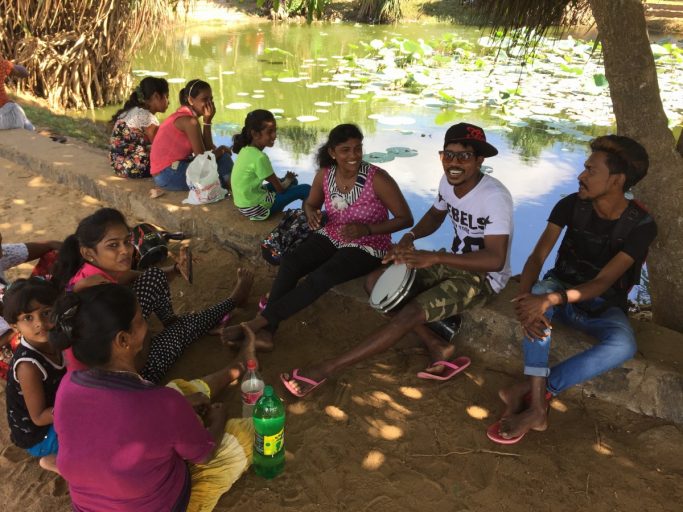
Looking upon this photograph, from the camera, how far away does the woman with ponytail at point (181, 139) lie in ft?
13.4

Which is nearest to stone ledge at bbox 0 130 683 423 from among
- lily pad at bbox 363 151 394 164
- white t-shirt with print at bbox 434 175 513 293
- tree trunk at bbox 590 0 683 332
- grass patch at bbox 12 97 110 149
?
white t-shirt with print at bbox 434 175 513 293

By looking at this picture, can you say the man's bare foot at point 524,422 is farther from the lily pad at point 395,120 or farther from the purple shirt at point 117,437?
the lily pad at point 395,120

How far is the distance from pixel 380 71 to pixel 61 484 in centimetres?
1071

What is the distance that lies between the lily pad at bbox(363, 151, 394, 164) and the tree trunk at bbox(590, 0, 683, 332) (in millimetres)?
3448

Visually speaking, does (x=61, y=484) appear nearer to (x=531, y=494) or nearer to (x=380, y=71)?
(x=531, y=494)

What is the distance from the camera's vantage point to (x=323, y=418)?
7.63 feet

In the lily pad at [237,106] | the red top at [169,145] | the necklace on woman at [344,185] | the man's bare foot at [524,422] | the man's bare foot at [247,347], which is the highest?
the necklace on woman at [344,185]

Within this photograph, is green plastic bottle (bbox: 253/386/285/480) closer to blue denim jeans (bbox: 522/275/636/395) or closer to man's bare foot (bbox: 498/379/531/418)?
man's bare foot (bbox: 498/379/531/418)

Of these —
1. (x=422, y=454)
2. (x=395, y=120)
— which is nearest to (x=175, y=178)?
(x=422, y=454)

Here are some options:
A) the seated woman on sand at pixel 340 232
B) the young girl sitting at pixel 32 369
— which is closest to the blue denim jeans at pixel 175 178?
the seated woman on sand at pixel 340 232

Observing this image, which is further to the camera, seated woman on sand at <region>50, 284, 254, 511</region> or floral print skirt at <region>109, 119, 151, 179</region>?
floral print skirt at <region>109, 119, 151, 179</region>

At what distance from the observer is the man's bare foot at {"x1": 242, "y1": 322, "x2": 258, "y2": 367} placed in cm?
257

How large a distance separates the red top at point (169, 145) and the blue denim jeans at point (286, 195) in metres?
0.90

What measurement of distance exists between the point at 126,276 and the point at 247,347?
70 cm
